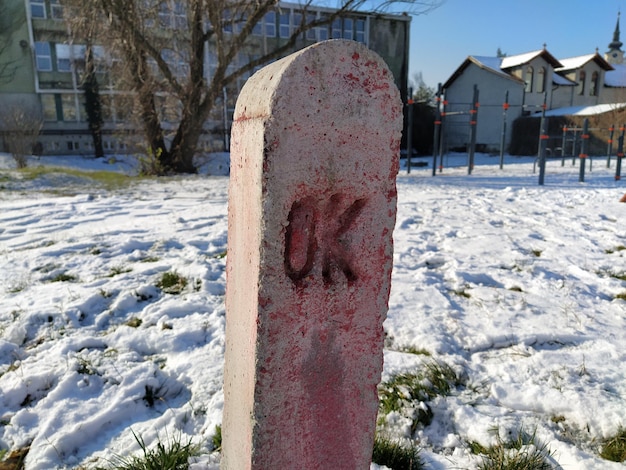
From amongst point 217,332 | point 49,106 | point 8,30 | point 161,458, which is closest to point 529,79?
point 49,106

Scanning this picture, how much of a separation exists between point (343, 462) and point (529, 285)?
2.83m

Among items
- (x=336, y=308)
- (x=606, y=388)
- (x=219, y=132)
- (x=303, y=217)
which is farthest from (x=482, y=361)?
(x=219, y=132)

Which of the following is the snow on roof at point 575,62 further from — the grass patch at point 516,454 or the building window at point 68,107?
the grass patch at point 516,454

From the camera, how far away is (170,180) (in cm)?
1112

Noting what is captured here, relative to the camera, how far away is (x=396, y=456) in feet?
6.23

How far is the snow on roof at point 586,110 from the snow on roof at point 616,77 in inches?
206

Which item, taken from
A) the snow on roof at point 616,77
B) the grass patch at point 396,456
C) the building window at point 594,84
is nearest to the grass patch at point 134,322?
the grass patch at point 396,456

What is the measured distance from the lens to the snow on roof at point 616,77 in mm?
29222

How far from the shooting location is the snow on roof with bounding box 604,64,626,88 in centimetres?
2922

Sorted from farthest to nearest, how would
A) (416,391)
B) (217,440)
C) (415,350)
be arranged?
(415,350), (416,391), (217,440)

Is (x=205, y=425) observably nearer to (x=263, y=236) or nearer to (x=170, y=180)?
(x=263, y=236)

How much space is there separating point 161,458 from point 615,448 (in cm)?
177

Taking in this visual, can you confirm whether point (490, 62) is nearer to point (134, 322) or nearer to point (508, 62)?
point (508, 62)

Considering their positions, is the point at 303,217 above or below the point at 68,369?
above
